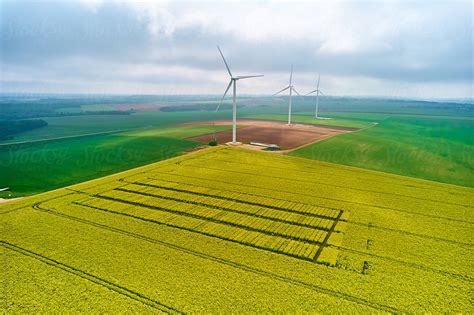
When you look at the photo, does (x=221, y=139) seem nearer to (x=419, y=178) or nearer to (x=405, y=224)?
(x=419, y=178)

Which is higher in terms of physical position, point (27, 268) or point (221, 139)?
point (221, 139)

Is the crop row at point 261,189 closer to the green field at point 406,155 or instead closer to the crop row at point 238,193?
the crop row at point 238,193

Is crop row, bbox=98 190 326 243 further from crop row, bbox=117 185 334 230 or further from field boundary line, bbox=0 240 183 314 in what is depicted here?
field boundary line, bbox=0 240 183 314

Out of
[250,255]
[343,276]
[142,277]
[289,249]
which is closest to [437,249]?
[343,276]

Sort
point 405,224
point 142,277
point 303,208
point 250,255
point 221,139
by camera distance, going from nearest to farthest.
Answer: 1. point 142,277
2. point 250,255
3. point 405,224
4. point 303,208
5. point 221,139

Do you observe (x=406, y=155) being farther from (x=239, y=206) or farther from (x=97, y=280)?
(x=97, y=280)

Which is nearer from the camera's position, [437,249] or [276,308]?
[276,308]
